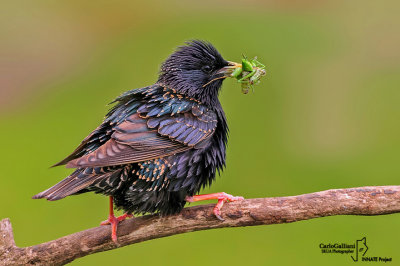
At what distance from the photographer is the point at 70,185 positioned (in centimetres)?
390

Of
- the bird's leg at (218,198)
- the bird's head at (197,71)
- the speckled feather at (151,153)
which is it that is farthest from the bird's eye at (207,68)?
the bird's leg at (218,198)

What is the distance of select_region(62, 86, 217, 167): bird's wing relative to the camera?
4.03 m

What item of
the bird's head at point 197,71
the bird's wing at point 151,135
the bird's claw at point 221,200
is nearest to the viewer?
the bird's wing at point 151,135

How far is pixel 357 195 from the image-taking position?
4098 mm

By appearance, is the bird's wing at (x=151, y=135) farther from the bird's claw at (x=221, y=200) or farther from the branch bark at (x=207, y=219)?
the branch bark at (x=207, y=219)

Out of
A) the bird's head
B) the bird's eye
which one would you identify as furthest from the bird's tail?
the bird's eye

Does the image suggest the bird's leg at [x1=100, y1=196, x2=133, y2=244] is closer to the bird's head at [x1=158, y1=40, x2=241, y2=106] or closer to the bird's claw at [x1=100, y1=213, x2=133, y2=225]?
the bird's claw at [x1=100, y1=213, x2=133, y2=225]

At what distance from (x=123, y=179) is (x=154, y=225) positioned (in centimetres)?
47

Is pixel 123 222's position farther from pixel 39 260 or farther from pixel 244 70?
pixel 244 70

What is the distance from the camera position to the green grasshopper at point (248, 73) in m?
4.81

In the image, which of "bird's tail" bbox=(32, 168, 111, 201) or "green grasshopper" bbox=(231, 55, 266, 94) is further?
"green grasshopper" bbox=(231, 55, 266, 94)

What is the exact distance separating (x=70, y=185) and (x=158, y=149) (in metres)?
0.70

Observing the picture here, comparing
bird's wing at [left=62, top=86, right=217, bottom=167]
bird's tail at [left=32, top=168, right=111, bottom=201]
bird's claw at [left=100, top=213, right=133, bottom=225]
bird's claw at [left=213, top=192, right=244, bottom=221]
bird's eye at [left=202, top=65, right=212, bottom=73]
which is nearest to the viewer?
bird's tail at [left=32, top=168, right=111, bottom=201]

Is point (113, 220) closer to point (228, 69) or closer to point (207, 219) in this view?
point (207, 219)
